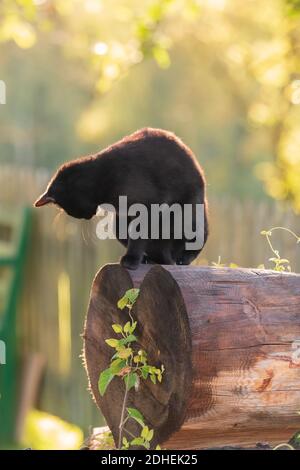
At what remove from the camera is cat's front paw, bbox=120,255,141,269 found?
12.8 ft

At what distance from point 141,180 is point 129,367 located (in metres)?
0.98

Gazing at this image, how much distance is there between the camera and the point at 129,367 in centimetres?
361

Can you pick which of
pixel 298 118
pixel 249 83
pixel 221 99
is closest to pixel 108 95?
pixel 221 99

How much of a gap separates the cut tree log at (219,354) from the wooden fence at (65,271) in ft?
10.9

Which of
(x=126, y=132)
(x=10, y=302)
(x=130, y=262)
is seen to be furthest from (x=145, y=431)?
(x=126, y=132)

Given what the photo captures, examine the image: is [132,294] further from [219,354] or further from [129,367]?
[219,354]

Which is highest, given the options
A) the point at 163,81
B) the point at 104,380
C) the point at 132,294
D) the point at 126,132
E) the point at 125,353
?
the point at 163,81

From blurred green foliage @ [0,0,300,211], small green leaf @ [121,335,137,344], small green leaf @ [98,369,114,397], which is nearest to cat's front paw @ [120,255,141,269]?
small green leaf @ [121,335,137,344]

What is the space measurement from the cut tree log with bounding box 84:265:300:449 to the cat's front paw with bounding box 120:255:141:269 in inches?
6.9

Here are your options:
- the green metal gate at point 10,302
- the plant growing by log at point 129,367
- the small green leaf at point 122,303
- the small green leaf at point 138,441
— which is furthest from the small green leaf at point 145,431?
the green metal gate at point 10,302

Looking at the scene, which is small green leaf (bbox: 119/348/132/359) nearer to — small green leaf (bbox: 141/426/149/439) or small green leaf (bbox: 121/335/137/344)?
small green leaf (bbox: 121/335/137/344)

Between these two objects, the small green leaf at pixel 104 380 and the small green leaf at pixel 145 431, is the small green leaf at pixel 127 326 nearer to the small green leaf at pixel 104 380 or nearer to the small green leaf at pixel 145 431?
the small green leaf at pixel 104 380

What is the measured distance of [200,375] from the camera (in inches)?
128

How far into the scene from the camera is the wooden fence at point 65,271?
281 inches
